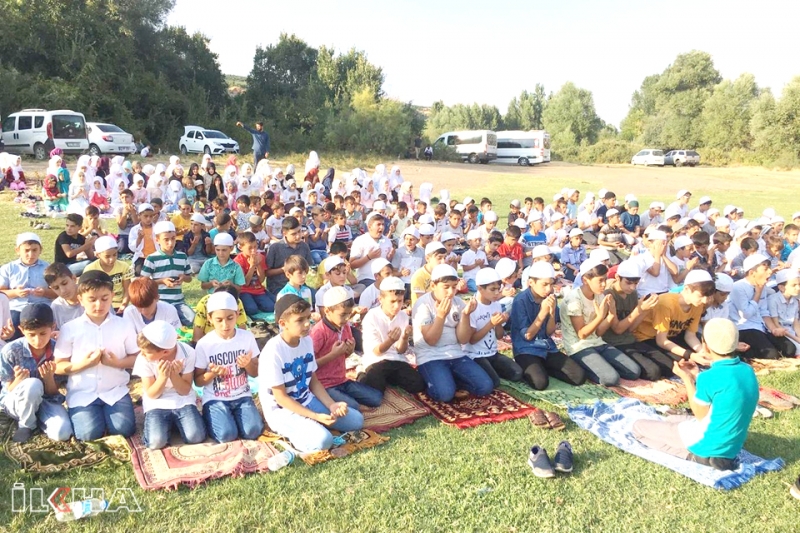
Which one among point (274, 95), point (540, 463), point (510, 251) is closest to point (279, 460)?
point (540, 463)

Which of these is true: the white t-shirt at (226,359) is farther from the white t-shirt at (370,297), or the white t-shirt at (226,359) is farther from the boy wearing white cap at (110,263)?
the white t-shirt at (370,297)

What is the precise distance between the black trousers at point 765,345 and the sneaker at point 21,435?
24.0 feet

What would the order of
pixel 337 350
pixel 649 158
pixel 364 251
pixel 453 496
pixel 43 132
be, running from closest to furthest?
pixel 453 496, pixel 337 350, pixel 364 251, pixel 43 132, pixel 649 158

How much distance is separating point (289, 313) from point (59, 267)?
2531mm

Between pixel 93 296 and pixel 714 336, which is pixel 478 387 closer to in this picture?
pixel 714 336

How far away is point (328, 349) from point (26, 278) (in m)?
3.55

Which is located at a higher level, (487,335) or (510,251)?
(510,251)

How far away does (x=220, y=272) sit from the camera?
7.24 m

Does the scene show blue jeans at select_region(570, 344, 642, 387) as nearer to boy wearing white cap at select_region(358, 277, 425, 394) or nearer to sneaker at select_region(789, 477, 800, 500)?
boy wearing white cap at select_region(358, 277, 425, 394)

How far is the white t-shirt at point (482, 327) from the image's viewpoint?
588 cm

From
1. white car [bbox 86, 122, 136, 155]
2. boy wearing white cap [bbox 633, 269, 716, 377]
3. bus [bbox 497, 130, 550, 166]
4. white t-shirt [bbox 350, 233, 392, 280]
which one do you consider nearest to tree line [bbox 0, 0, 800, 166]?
white car [bbox 86, 122, 136, 155]

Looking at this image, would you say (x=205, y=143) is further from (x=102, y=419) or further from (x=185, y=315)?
(x=102, y=419)

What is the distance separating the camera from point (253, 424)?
14.7ft

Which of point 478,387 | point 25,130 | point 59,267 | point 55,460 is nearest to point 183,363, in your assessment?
point 55,460
